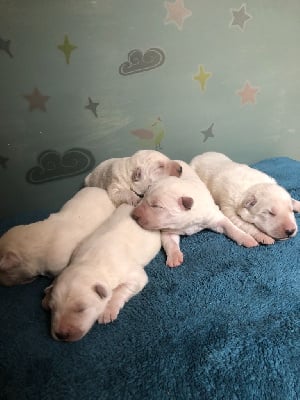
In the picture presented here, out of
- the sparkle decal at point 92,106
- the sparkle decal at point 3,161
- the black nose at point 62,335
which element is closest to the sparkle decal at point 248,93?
the sparkle decal at point 92,106

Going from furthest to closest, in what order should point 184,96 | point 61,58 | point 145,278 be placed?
point 184,96 < point 61,58 < point 145,278

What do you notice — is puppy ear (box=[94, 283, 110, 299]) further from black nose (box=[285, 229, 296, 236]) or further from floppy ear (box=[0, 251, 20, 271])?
black nose (box=[285, 229, 296, 236])

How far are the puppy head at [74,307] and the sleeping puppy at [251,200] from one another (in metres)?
1.09

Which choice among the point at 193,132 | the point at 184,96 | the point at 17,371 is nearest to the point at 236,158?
the point at 193,132

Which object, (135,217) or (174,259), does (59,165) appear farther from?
(174,259)

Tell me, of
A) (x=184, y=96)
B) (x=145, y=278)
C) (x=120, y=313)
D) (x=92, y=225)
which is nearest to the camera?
(x=120, y=313)

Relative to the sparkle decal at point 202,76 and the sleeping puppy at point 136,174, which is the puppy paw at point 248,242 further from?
the sparkle decal at point 202,76

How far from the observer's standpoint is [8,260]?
1.96 meters

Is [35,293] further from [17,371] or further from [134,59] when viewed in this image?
[134,59]

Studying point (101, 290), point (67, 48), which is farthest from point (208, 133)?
point (101, 290)

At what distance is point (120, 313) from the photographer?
1.81m

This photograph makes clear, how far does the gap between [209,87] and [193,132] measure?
39 cm

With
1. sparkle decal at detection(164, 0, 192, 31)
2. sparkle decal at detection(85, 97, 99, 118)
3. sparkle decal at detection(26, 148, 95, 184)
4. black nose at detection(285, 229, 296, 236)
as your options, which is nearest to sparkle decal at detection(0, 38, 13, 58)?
sparkle decal at detection(85, 97, 99, 118)

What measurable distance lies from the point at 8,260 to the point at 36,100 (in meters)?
1.21
